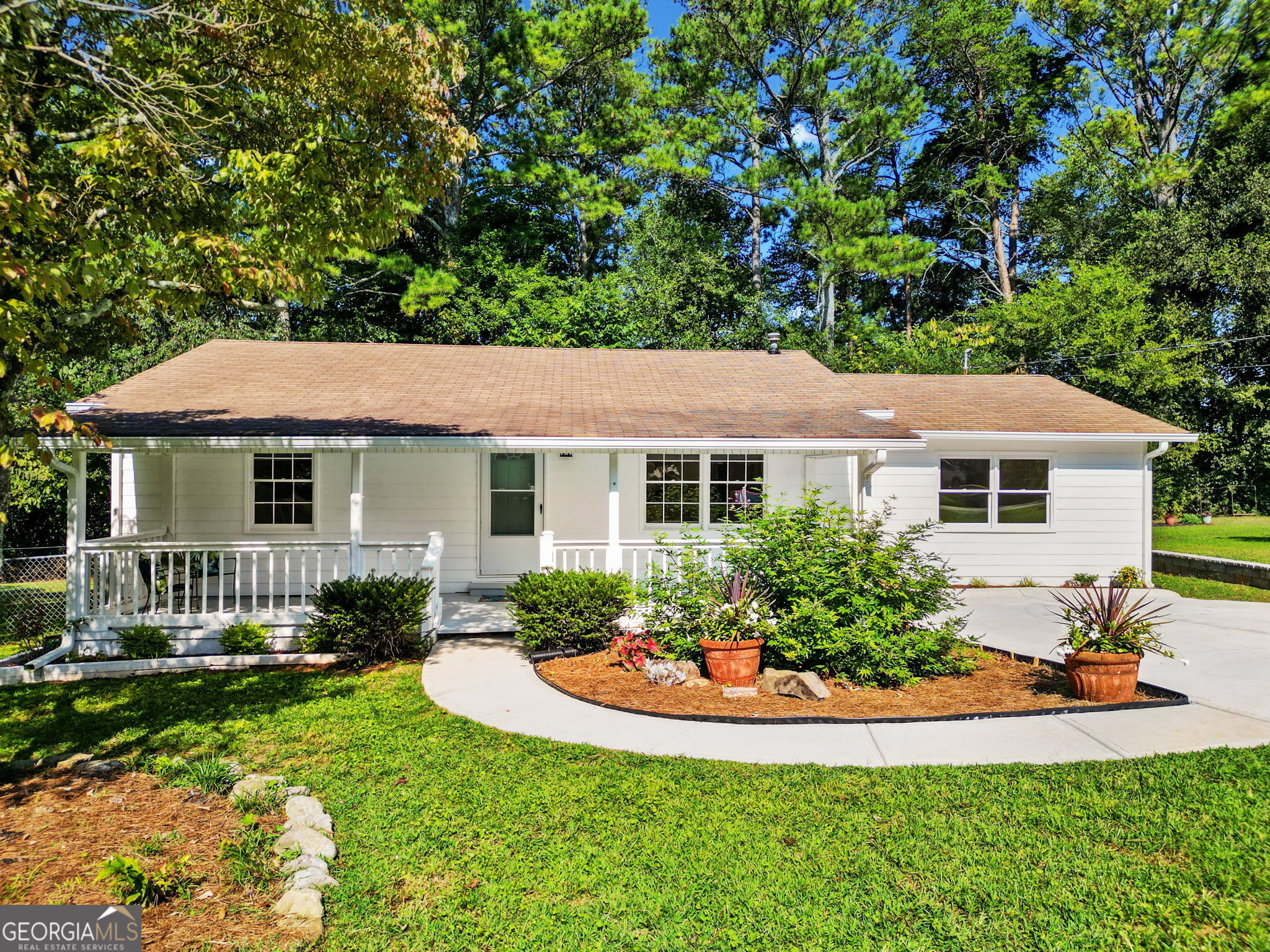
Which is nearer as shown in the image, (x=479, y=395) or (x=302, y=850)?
(x=302, y=850)

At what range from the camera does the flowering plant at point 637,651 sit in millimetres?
7527

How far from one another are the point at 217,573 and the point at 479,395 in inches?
185

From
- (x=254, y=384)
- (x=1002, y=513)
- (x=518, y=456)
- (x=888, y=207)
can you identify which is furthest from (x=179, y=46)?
(x=888, y=207)

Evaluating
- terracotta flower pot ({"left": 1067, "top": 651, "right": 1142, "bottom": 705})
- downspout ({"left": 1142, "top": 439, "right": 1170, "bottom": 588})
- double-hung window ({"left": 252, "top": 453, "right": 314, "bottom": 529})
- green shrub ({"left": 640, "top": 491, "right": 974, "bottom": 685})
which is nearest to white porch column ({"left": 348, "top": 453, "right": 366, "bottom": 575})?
double-hung window ({"left": 252, "top": 453, "right": 314, "bottom": 529})

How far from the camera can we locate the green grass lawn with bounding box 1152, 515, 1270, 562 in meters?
15.3

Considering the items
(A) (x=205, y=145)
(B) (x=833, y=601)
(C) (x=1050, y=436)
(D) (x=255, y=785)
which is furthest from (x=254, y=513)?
(C) (x=1050, y=436)

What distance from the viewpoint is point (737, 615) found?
22.8 feet

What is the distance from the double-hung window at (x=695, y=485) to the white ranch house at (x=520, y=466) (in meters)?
0.03

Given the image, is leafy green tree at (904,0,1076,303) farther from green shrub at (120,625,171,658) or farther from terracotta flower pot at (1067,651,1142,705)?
green shrub at (120,625,171,658)

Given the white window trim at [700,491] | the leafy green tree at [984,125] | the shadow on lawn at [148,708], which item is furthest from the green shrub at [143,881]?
the leafy green tree at [984,125]

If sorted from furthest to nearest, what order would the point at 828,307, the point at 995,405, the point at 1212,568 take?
1. the point at 828,307
2. the point at 995,405
3. the point at 1212,568

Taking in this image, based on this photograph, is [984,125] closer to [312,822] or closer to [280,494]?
[280,494]

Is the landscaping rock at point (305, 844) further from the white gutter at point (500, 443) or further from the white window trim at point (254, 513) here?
the white window trim at point (254, 513)

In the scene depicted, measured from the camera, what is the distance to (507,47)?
22344 mm
